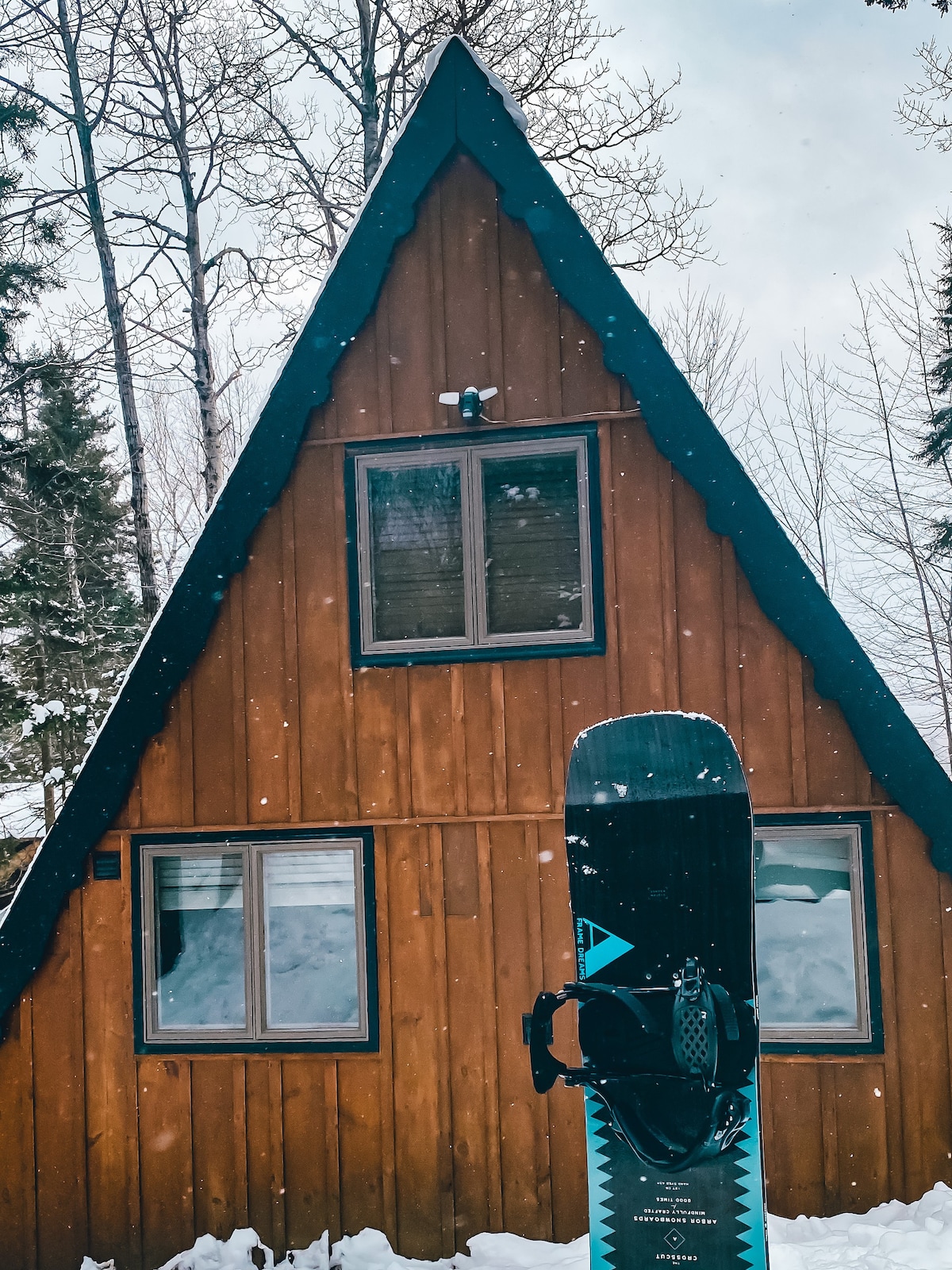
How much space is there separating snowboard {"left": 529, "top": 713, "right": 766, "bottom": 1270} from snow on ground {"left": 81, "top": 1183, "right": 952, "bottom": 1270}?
1.47ft

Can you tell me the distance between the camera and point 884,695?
13.8 feet

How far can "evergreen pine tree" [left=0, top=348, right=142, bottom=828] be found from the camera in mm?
14484

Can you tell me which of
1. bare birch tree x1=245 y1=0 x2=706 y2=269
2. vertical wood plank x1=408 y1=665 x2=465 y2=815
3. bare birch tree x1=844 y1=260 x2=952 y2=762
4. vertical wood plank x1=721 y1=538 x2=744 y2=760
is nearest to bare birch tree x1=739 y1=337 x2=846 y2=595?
bare birch tree x1=844 y1=260 x2=952 y2=762

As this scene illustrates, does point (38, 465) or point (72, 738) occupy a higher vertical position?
point (38, 465)

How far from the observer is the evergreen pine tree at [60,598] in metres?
14.5

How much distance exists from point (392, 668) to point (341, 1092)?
7.71 feet

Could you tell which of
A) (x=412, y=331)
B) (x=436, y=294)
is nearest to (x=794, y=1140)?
(x=412, y=331)

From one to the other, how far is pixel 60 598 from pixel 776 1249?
17006 mm

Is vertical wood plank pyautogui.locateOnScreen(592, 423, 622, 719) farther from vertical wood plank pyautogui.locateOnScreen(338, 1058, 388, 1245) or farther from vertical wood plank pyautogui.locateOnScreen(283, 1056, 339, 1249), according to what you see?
vertical wood plank pyautogui.locateOnScreen(283, 1056, 339, 1249)

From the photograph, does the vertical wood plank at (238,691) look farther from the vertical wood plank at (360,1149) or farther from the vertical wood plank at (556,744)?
the vertical wood plank at (556,744)

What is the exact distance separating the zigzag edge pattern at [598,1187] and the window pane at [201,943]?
1.99 meters

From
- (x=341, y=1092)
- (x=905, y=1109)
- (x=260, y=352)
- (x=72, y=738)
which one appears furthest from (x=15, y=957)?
(x=72, y=738)

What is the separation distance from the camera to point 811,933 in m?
4.36

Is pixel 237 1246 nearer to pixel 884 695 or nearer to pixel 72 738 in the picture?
pixel 884 695
